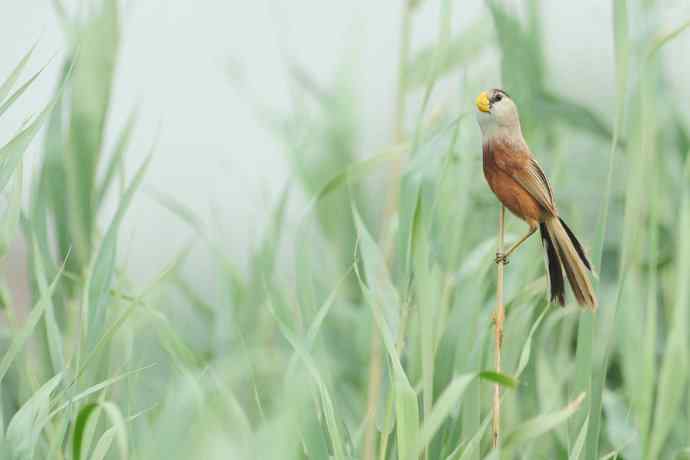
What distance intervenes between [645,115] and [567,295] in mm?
169

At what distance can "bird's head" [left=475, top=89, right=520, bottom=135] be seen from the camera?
0.34 meters

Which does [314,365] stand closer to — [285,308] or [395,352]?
[395,352]

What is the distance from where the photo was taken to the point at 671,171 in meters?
0.92

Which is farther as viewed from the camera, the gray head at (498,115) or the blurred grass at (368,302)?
the blurred grass at (368,302)

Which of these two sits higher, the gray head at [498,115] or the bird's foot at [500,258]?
the gray head at [498,115]

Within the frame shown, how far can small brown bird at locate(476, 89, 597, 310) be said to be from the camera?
343 millimetres

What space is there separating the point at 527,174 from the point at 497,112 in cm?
3

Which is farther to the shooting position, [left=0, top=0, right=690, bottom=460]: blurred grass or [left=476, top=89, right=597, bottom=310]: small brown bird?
[left=0, top=0, right=690, bottom=460]: blurred grass

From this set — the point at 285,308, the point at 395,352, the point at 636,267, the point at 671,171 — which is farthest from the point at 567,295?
the point at 671,171

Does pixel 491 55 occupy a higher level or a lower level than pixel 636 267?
higher

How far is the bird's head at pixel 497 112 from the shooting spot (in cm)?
34

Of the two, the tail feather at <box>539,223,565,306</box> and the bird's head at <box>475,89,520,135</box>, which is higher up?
the bird's head at <box>475,89,520,135</box>

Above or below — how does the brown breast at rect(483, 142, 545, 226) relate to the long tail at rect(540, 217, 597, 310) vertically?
above

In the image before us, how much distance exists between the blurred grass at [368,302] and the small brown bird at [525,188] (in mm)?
43
